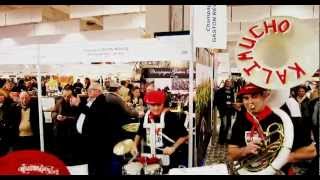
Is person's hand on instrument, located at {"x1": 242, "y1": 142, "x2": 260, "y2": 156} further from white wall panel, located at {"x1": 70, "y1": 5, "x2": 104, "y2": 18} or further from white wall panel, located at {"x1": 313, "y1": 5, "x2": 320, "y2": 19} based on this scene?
white wall panel, located at {"x1": 70, "y1": 5, "x2": 104, "y2": 18}

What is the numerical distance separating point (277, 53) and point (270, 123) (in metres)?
0.37

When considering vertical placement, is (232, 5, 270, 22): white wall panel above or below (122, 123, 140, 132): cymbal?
above

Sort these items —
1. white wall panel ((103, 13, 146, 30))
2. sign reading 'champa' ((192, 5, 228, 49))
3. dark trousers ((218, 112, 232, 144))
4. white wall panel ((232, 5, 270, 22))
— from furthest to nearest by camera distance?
dark trousers ((218, 112, 232, 144)), white wall panel ((103, 13, 146, 30)), sign reading 'champa' ((192, 5, 228, 49)), white wall panel ((232, 5, 270, 22))

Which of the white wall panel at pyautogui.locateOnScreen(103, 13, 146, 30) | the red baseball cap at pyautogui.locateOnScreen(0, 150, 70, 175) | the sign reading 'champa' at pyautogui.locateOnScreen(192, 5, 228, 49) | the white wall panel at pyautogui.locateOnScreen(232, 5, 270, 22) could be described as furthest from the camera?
the white wall panel at pyautogui.locateOnScreen(103, 13, 146, 30)

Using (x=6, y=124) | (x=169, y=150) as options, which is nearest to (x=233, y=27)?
(x=169, y=150)

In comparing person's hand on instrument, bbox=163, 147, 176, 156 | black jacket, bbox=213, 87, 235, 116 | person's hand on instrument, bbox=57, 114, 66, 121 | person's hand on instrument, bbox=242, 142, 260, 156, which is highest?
black jacket, bbox=213, 87, 235, 116

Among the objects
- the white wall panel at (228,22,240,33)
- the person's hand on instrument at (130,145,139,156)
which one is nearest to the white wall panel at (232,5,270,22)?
the white wall panel at (228,22,240,33)

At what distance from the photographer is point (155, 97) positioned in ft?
6.81

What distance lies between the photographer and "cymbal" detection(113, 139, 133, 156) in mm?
2129

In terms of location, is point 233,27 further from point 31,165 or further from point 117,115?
point 31,165

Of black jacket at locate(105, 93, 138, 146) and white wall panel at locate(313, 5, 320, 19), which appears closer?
white wall panel at locate(313, 5, 320, 19)

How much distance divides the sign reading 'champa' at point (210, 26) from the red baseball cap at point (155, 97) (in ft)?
1.11

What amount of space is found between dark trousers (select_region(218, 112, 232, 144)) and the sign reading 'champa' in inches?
17.1

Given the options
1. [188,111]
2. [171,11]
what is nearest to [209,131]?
[188,111]
